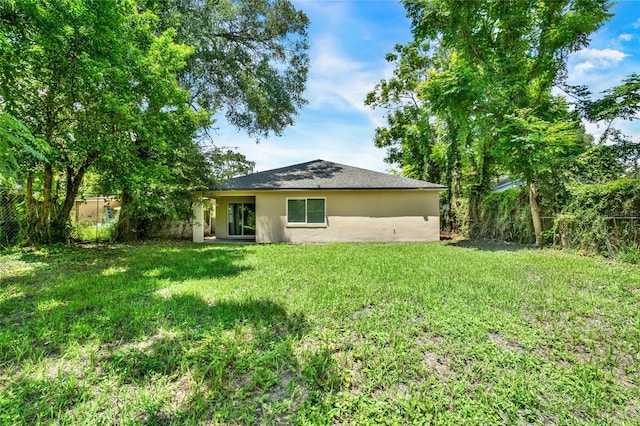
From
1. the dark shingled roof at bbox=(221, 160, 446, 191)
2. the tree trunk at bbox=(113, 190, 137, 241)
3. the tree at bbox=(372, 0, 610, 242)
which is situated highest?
the tree at bbox=(372, 0, 610, 242)

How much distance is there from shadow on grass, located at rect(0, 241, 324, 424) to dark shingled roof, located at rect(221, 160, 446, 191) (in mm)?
8349

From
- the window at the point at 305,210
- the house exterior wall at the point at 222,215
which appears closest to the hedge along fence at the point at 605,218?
the window at the point at 305,210

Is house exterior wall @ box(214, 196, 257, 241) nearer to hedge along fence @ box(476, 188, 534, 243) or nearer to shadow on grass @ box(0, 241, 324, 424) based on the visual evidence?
shadow on grass @ box(0, 241, 324, 424)

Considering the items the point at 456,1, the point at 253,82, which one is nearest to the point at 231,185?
the point at 253,82

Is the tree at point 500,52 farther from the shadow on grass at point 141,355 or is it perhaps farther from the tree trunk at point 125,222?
the tree trunk at point 125,222

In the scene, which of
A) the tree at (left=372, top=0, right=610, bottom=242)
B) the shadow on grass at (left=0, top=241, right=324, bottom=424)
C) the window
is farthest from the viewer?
the window

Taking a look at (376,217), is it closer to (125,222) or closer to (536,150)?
(536,150)

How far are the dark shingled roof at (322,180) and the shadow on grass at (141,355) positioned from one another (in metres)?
8.35

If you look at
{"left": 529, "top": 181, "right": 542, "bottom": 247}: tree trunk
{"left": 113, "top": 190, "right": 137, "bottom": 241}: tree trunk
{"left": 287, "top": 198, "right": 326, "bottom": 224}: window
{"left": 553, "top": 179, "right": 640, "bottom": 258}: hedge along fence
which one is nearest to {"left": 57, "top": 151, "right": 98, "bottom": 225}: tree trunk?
{"left": 113, "top": 190, "right": 137, "bottom": 241}: tree trunk

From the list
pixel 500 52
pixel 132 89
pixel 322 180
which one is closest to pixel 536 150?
pixel 500 52

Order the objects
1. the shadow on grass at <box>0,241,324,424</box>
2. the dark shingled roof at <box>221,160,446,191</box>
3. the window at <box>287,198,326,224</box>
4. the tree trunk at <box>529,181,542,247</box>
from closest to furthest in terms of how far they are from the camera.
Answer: the shadow on grass at <box>0,241,324,424</box> < the tree trunk at <box>529,181,542,247</box> < the dark shingled roof at <box>221,160,446,191</box> < the window at <box>287,198,326,224</box>

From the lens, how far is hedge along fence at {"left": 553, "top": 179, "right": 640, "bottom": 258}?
712 cm

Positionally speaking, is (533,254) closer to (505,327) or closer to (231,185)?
(505,327)

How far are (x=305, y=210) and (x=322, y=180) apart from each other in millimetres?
1612
